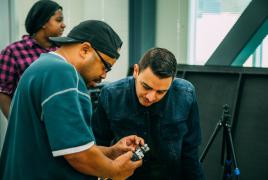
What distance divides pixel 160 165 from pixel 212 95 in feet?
6.25

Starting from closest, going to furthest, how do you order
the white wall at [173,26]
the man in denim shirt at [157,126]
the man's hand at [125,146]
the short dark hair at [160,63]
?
the man's hand at [125,146], the short dark hair at [160,63], the man in denim shirt at [157,126], the white wall at [173,26]

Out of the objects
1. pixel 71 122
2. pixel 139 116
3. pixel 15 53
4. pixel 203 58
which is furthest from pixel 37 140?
pixel 203 58

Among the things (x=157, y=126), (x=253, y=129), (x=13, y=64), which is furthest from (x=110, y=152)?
(x=253, y=129)

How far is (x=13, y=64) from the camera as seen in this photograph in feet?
8.43

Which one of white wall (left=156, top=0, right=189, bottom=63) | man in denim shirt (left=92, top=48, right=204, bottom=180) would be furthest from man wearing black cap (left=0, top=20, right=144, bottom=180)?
white wall (left=156, top=0, right=189, bottom=63)

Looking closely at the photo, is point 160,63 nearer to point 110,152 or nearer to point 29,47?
point 110,152

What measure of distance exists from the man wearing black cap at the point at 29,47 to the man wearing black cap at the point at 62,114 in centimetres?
128

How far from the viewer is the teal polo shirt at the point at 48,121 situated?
117 cm

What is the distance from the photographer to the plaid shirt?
2555 mm

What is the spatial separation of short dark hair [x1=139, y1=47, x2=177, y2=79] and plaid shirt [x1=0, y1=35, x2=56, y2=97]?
41.5 inches

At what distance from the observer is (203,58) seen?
4.65 m

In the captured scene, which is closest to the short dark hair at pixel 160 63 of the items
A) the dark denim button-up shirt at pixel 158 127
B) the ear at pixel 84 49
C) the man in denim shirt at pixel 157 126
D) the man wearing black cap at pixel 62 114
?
the man in denim shirt at pixel 157 126

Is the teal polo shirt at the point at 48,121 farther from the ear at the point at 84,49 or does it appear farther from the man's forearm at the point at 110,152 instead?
the man's forearm at the point at 110,152

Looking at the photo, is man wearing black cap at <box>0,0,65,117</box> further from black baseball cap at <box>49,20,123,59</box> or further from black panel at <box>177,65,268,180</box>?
black panel at <box>177,65,268,180</box>
